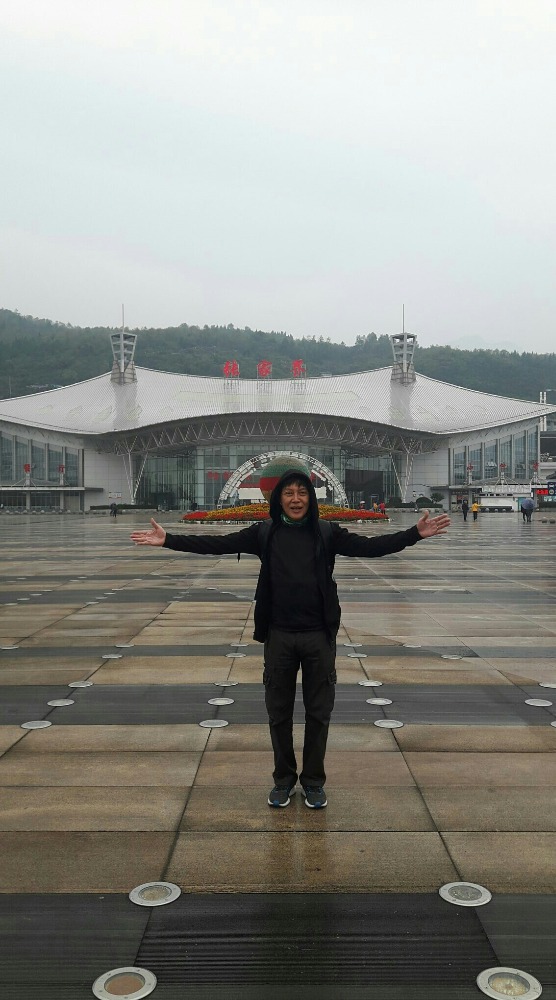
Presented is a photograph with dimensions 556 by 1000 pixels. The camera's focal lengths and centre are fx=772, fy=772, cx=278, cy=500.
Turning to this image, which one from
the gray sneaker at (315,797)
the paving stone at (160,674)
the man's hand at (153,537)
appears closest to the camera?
the gray sneaker at (315,797)

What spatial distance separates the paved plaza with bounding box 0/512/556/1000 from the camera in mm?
3021

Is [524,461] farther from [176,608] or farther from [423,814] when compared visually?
[423,814]

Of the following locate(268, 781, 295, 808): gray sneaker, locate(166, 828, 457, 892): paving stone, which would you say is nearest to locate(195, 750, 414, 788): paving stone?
locate(268, 781, 295, 808): gray sneaker

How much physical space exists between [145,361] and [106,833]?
150234 mm

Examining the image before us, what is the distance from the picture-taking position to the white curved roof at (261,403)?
76.1 meters

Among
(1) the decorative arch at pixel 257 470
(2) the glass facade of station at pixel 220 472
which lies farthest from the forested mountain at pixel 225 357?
(1) the decorative arch at pixel 257 470

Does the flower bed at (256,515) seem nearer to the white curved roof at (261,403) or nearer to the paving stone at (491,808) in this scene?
the white curved roof at (261,403)

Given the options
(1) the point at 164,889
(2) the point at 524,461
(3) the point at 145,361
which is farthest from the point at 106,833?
(3) the point at 145,361

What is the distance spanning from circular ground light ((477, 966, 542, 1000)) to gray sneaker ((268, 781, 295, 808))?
1703mm

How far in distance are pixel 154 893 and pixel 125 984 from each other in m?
0.62

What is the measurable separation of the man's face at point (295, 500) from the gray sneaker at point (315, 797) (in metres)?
1.56

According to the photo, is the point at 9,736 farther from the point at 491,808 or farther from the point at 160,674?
the point at 491,808

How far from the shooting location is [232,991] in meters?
2.82

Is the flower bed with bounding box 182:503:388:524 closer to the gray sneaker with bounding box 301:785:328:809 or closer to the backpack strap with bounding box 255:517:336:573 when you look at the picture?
the backpack strap with bounding box 255:517:336:573
